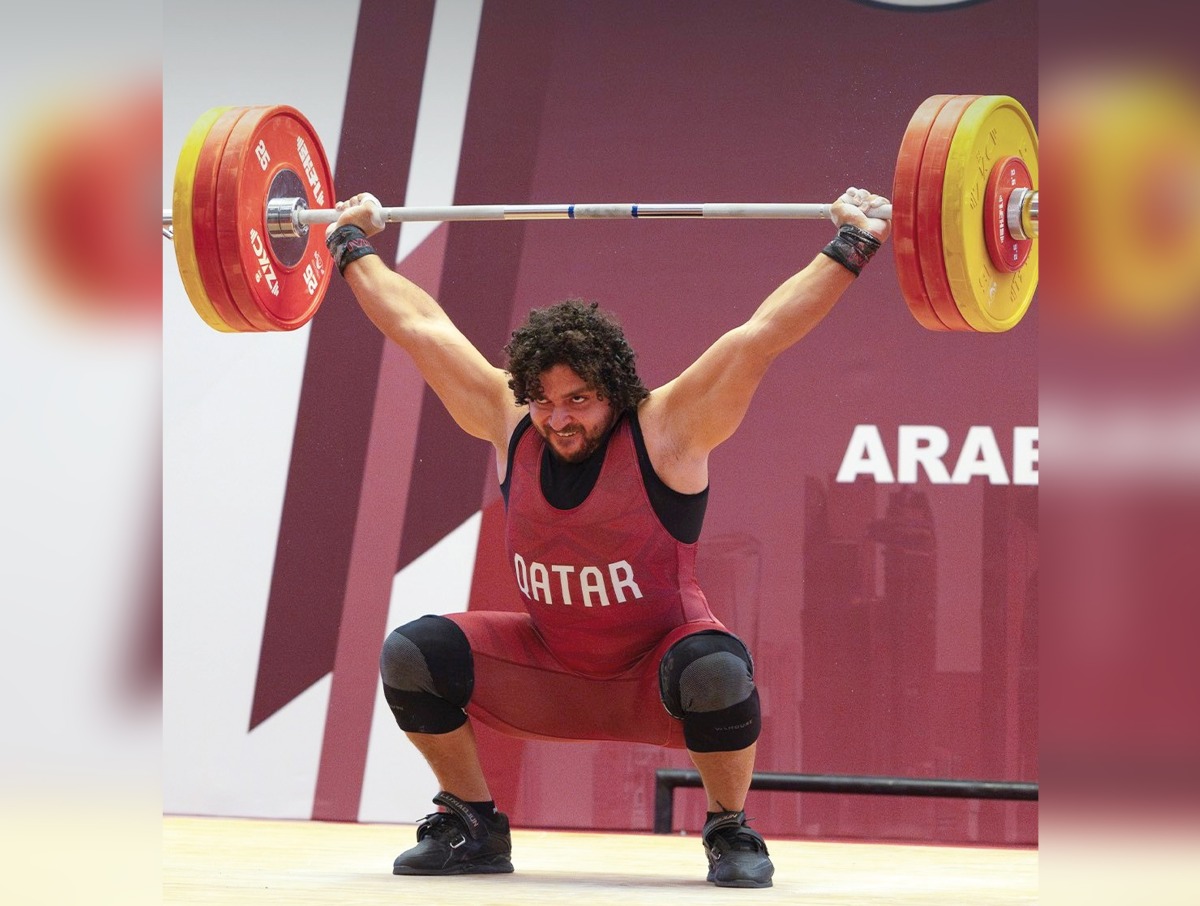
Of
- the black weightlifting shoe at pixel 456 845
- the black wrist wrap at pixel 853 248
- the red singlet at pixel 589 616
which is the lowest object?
the black weightlifting shoe at pixel 456 845

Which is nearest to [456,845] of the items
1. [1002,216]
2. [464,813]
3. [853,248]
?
[464,813]

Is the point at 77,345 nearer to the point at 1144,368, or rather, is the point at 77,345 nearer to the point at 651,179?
the point at 1144,368

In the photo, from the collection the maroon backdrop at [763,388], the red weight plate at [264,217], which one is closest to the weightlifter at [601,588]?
the red weight plate at [264,217]

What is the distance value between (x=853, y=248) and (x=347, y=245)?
1118 millimetres

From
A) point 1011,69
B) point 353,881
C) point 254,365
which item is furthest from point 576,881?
point 1011,69

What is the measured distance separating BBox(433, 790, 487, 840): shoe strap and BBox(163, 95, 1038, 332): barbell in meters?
1.15

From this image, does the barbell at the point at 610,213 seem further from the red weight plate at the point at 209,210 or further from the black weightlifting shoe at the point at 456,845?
the black weightlifting shoe at the point at 456,845

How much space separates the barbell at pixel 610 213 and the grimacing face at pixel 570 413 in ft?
1.48

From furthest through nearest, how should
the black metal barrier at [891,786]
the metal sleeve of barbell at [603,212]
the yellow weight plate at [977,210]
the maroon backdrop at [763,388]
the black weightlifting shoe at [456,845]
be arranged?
the maroon backdrop at [763,388]
the black metal barrier at [891,786]
the metal sleeve of barbell at [603,212]
the black weightlifting shoe at [456,845]
the yellow weight plate at [977,210]

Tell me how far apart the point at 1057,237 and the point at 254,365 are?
3.74 meters

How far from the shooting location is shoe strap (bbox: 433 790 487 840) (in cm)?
296

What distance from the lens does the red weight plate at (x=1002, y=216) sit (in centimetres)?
287

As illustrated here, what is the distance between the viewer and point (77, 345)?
778 millimetres

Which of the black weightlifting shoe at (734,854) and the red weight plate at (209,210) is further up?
the red weight plate at (209,210)
